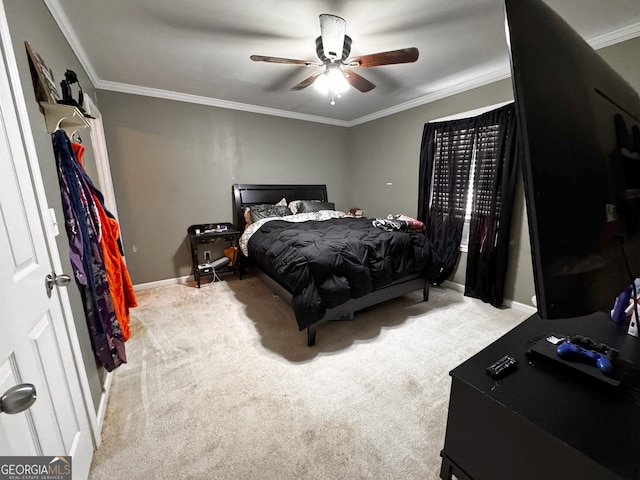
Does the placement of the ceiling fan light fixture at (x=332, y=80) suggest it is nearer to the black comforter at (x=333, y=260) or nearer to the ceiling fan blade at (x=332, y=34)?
the ceiling fan blade at (x=332, y=34)

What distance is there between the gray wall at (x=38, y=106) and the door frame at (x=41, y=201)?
0.34 feet

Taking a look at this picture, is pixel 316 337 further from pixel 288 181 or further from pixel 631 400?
pixel 288 181

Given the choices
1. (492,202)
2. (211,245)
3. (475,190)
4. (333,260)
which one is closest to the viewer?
(333,260)

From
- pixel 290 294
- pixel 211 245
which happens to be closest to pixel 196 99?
pixel 211 245

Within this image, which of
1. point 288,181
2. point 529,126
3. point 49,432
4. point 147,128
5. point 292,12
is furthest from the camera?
Result: point 288,181

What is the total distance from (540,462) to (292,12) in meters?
2.54

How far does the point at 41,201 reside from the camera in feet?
A: 3.50

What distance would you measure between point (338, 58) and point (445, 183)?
6.73 ft

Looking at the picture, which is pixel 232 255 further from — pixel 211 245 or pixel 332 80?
pixel 332 80

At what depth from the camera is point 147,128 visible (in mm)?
3178

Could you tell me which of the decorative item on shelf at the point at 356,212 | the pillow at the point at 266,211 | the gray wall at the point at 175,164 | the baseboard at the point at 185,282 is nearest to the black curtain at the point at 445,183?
the baseboard at the point at 185,282

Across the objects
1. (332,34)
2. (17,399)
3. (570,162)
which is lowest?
(17,399)

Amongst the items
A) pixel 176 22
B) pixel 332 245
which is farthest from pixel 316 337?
pixel 176 22

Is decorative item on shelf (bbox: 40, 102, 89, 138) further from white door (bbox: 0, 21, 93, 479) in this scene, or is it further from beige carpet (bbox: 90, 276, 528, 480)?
beige carpet (bbox: 90, 276, 528, 480)
